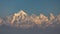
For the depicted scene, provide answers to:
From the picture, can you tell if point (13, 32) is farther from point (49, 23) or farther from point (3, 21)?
point (49, 23)

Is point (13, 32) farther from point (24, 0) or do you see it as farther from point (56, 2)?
point (56, 2)

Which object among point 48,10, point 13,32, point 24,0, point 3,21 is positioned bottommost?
point 13,32

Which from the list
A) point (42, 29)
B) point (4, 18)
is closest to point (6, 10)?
point (4, 18)

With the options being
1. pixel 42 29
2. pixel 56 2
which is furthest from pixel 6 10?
pixel 56 2

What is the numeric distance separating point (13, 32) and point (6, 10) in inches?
14.9

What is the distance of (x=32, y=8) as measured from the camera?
6.59 feet

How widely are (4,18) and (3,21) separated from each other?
0.05 metres

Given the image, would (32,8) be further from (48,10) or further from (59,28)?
(59,28)

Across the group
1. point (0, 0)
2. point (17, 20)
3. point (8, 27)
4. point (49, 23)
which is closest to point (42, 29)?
point (49, 23)

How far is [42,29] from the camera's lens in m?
1.98

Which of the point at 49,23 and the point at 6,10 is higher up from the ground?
the point at 6,10

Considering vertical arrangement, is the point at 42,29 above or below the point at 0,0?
below

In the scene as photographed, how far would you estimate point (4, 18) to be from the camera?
78.2 inches

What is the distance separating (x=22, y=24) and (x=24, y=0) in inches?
15.7
